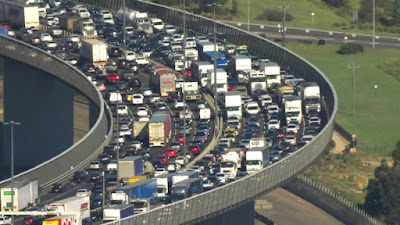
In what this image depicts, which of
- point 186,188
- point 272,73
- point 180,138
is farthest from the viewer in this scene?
point 272,73

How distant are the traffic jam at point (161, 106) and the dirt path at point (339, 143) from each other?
8.94 metres

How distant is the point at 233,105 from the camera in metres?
154

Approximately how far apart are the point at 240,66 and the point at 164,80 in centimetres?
1132

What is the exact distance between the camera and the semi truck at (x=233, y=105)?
153 metres

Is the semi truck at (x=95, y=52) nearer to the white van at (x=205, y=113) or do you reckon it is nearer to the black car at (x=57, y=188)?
the white van at (x=205, y=113)

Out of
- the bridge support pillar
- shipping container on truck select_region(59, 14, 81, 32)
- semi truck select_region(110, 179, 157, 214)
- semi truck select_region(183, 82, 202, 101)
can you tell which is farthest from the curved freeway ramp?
shipping container on truck select_region(59, 14, 81, 32)

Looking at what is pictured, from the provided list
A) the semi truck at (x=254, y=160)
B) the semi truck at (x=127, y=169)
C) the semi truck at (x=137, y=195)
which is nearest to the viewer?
the semi truck at (x=137, y=195)

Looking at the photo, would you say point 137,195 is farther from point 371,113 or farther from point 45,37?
point 371,113

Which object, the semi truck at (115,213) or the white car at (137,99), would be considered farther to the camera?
the white car at (137,99)

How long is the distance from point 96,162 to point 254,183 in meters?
17.4

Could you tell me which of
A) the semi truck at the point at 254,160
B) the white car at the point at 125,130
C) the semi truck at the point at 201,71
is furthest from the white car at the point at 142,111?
the semi truck at the point at 254,160

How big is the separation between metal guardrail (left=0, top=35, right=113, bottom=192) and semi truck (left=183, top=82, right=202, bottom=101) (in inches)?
358

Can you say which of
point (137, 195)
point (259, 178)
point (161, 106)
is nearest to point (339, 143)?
point (161, 106)

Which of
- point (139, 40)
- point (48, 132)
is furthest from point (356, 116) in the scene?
point (48, 132)
